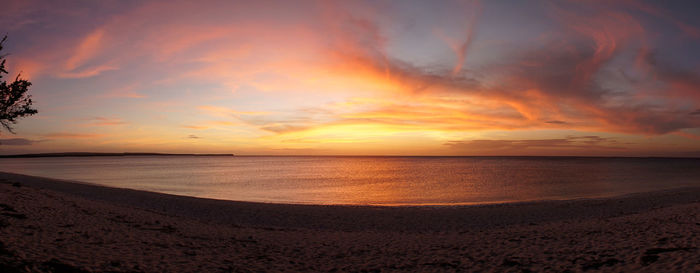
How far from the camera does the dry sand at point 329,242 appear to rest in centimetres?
1151

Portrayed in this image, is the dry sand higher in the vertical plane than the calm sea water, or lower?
higher

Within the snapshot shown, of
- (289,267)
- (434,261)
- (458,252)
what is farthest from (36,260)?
(458,252)

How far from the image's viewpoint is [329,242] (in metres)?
16.7

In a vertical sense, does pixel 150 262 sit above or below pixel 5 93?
below

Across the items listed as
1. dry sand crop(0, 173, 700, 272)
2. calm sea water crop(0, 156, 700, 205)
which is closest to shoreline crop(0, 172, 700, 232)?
dry sand crop(0, 173, 700, 272)

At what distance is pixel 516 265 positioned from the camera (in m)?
12.2

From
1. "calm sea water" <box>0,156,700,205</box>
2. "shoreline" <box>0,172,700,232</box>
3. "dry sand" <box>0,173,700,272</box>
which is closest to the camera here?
"dry sand" <box>0,173,700,272</box>

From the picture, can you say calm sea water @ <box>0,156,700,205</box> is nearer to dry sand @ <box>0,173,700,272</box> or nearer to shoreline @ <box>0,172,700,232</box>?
shoreline @ <box>0,172,700,232</box>

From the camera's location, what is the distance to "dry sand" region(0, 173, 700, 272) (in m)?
11.5

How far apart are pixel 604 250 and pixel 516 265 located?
415 centimetres

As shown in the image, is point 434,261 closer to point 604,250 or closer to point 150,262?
point 604,250

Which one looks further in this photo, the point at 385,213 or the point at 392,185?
the point at 392,185

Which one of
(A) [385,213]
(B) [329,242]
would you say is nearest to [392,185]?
(A) [385,213]

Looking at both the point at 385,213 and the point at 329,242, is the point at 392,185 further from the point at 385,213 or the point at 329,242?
the point at 329,242
